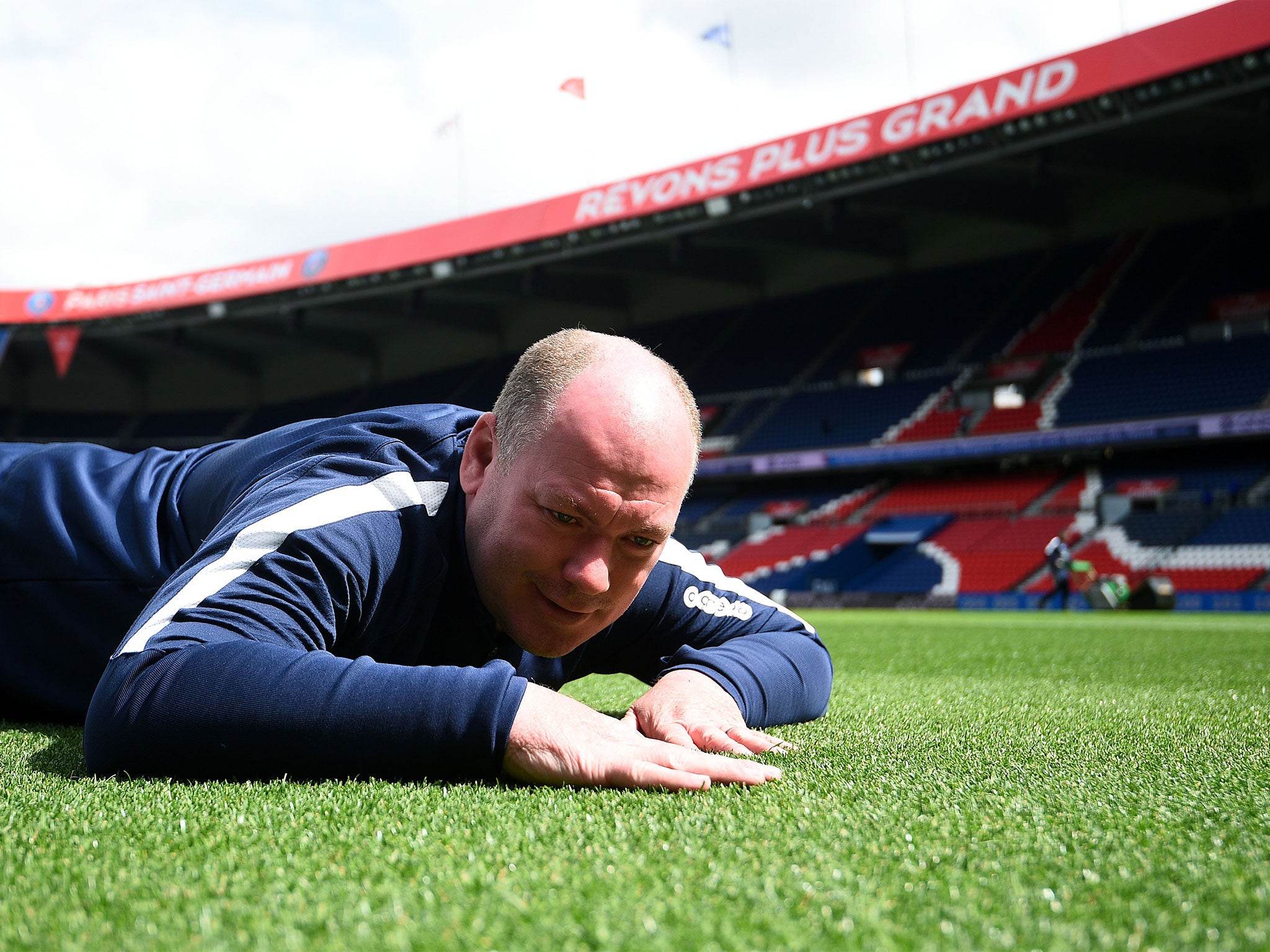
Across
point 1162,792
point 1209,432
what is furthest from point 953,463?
point 1162,792

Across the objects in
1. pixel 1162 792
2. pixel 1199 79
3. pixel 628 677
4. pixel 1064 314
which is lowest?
pixel 628 677

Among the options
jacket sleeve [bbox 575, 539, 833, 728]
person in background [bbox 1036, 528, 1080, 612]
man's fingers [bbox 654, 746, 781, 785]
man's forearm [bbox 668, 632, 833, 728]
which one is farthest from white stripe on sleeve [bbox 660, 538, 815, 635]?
person in background [bbox 1036, 528, 1080, 612]

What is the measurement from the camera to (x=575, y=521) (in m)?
1.64

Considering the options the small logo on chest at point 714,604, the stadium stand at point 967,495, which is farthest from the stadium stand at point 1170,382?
the small logo on chest at point 714,604

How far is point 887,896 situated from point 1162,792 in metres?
0.82

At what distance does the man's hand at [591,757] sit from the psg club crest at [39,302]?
2344 centimetres

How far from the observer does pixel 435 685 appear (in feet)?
A: 4.80

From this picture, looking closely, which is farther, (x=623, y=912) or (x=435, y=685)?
(x=435, y=685)

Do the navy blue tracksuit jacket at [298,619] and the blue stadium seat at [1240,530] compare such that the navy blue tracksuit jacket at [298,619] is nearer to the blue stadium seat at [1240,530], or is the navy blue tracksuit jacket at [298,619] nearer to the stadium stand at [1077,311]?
the blue stadium seat at [1240,530]

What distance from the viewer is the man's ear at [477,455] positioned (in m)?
1.86

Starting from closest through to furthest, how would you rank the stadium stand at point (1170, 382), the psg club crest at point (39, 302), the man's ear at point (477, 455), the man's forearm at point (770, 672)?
the man's ear at point (477, 455), the man's forearm at point (770, 672), the stadium stand at point (1170, 382), the psg club crest at point (39, 302)

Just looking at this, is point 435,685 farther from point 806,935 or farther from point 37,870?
point 806,935

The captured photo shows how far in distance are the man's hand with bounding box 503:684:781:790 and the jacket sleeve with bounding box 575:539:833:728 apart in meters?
0.53

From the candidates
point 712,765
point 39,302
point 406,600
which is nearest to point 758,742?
point 712,765
